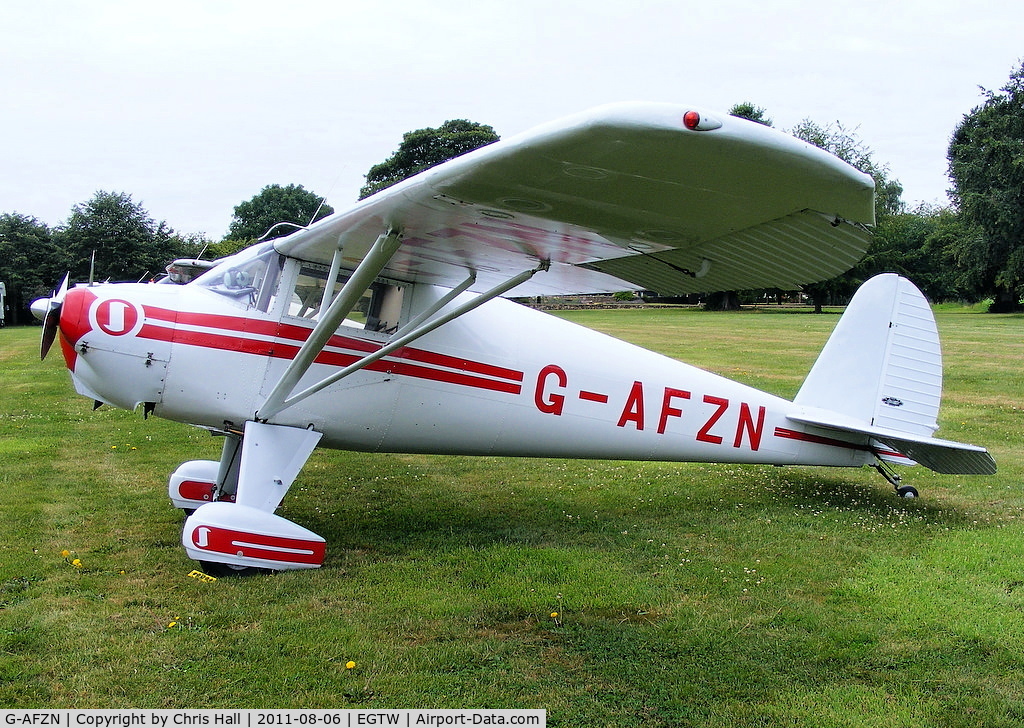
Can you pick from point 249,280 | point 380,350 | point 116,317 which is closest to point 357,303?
point 380,350

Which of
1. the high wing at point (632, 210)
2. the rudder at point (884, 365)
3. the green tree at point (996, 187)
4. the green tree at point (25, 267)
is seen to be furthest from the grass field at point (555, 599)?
the green tree at point (25, 267)

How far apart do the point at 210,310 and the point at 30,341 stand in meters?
28.5

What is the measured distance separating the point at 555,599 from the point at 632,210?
2313mm

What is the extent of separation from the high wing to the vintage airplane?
15mm

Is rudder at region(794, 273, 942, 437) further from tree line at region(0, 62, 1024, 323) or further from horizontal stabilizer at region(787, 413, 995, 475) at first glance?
Answer: tree line at region(0, 62, 1024, 323)

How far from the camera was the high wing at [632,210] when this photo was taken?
290cm

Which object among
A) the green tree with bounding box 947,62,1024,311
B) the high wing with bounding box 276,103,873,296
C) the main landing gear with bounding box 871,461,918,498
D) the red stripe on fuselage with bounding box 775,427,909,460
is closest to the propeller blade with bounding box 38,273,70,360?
the high wing with bounding box 276,103,873,296

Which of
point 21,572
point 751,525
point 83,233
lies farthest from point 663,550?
point 83,233

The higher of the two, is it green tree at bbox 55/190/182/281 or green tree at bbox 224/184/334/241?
green tree at bbox 224/184/334/241

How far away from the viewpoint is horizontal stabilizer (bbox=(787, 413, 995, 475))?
6.07m

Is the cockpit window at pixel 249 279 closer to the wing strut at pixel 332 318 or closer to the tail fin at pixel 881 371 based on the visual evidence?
the wing strut at pixel 332 318

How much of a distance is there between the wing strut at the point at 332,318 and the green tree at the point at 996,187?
49354 millimetres

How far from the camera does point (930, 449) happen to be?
20.7ft

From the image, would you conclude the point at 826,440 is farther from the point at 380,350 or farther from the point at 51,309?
the point at 51,309
